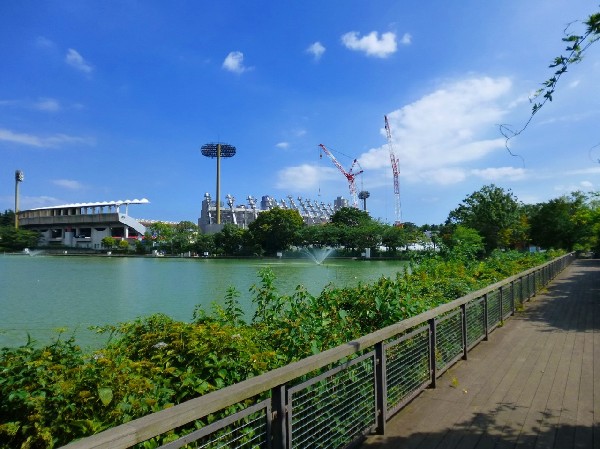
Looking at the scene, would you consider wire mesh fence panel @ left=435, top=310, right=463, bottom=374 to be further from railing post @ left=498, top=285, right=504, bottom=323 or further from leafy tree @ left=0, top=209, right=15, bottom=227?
leafy tree @ left=0, top=209, right=15, bottom=227

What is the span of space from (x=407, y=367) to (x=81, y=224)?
147 metres

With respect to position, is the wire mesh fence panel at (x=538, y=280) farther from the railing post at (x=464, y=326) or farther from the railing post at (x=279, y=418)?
the railing post at (x=279, y=418)

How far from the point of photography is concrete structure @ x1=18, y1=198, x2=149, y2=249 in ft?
439

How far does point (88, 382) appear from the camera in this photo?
299 centimetres

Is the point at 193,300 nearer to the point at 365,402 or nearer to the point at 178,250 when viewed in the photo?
the point at 365,402

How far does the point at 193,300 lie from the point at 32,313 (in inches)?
238

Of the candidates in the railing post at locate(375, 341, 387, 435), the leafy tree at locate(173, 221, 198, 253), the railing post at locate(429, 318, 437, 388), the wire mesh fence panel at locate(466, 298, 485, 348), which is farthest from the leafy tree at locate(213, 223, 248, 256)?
the railing post at locate(375, 341, 387, 435)

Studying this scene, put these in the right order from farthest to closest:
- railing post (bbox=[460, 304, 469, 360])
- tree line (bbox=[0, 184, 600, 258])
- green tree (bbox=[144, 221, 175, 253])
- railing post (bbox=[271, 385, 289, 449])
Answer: green tree (bbox=[144, 221, 175, 253])
tree line (bbox=[0, 184, 600, 258])
railing post (bbox=[460, 304, 469, 360])
railing post (bbox=[271, 385, 289, 449])

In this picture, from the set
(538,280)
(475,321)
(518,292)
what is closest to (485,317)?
(475,321)

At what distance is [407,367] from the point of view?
456cm

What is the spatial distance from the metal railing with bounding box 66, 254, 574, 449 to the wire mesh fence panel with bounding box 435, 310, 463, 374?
0.04 ft

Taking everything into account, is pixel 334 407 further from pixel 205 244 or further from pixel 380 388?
pixel 205 244

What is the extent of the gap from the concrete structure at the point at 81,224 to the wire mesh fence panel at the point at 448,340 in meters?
132

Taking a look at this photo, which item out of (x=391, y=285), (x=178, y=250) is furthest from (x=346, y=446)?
(x=178, y=250)
